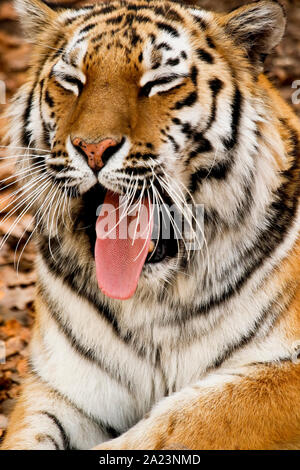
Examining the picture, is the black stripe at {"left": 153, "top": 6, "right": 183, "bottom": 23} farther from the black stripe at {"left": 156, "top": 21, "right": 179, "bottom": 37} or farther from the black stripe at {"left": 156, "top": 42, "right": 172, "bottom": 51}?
the black stripe at {"left": 156, "top": 42, "right": 172, "bottom": 51}

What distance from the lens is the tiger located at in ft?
7.63

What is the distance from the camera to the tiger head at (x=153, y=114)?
227 cm

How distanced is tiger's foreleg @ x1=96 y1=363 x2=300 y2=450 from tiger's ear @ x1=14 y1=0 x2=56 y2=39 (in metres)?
1.38

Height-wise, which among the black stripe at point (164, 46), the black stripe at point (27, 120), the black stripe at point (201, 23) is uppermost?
the black stripe at point (201, 23)

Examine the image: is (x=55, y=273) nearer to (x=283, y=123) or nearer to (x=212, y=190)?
(x=212, y=190)

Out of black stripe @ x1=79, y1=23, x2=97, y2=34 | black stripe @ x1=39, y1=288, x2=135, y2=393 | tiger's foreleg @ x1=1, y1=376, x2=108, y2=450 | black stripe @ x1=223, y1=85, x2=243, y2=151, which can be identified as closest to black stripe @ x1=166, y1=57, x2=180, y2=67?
black stripe @ x1=223, y1=85, x2=243, y2=151

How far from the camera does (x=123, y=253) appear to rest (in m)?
2.39

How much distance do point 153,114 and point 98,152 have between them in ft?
0.81

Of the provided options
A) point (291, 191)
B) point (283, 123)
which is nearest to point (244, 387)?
point (291, 191)

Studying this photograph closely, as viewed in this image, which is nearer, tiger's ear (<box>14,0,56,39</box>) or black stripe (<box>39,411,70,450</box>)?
black stripe (<box>39,411,70,450</box>)

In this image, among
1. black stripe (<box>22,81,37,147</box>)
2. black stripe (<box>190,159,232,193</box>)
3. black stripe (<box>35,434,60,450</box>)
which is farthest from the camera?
black stripe (<box>22,81,37,147</box>)

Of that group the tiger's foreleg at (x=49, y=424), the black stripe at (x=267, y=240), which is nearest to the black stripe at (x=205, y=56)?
the black stripe at (x=267, y=240)

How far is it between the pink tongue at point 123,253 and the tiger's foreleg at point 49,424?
53 centimetres

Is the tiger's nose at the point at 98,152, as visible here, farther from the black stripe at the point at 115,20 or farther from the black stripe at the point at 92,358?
the black stripe at the point at 92,358
